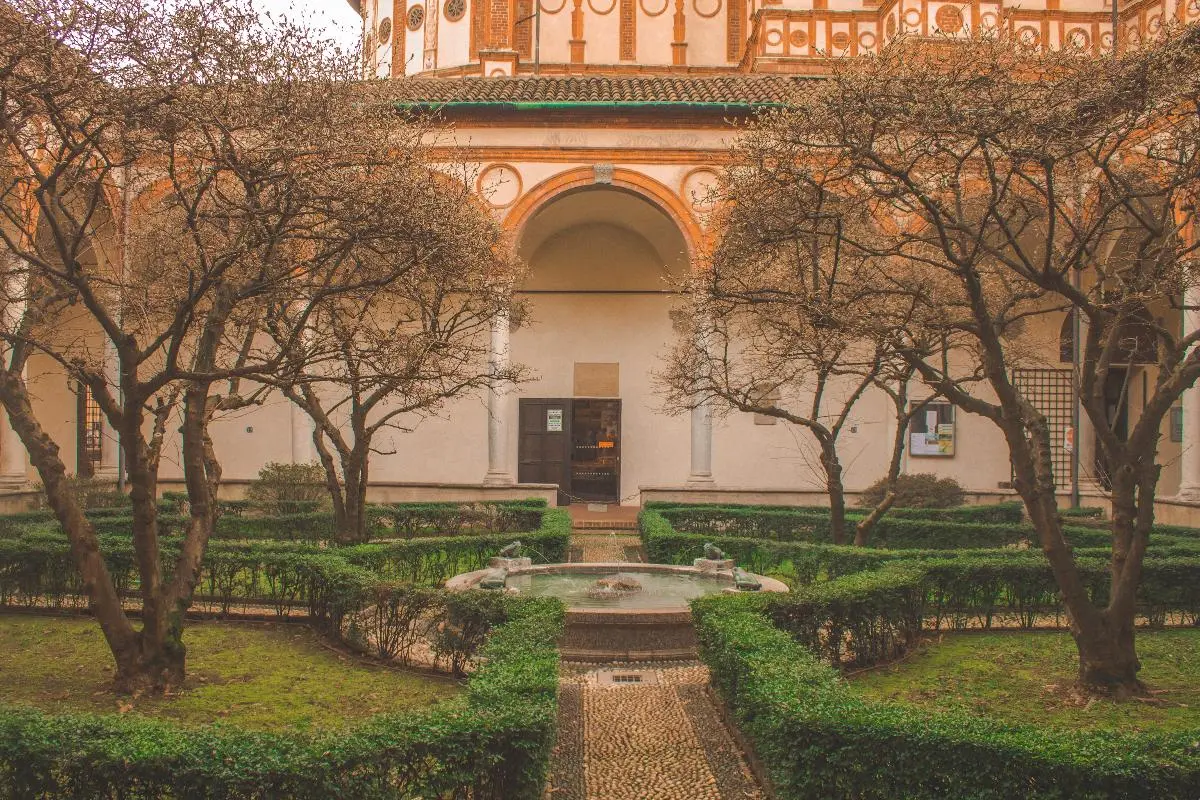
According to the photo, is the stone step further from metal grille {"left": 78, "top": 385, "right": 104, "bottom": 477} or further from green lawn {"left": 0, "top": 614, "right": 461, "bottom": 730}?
metal grille {"left": 78, "top": 385, "right": 104, "bottom": 477}

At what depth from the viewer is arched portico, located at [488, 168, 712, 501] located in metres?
22.0

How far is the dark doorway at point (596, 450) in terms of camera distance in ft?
72.8

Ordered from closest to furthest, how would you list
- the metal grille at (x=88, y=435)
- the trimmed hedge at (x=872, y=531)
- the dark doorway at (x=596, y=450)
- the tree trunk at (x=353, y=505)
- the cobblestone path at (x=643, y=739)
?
the cobblestone path at (x=643, y=739) → the tree trunk at (x=353, y=505) → the trimmed hedge at (x=872, y=531) → the metal grille at (x=88, y=435) → the dark doorway at (x=596, y=450)

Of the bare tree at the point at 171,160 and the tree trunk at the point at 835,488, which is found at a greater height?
the bare tree at the point at 171,160

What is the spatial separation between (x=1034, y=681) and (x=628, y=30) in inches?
760

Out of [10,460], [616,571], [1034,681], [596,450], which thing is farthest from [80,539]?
[596,450]

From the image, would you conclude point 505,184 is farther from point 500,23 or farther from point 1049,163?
point 1049,163

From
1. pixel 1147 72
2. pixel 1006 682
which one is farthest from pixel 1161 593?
pixel 1147 72

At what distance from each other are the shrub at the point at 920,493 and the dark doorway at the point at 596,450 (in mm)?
5662

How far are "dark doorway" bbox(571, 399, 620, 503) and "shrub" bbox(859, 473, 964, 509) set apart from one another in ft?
18.6

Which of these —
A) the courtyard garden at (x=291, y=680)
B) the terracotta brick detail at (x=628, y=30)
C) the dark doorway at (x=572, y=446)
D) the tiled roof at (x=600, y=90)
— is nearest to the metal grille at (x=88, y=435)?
the dark doorway at (x=572, y=446)

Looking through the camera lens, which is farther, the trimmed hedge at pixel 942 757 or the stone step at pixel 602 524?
the stone step at pixel 602 524

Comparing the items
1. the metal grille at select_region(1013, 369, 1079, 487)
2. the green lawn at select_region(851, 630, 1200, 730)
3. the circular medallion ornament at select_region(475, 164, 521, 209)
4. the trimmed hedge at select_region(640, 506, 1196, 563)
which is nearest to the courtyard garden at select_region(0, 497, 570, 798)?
the trimmed hedge at select_region(640, 506, 1196, 563)

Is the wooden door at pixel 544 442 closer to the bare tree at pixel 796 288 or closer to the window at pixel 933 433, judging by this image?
the window at pixel 933 433
